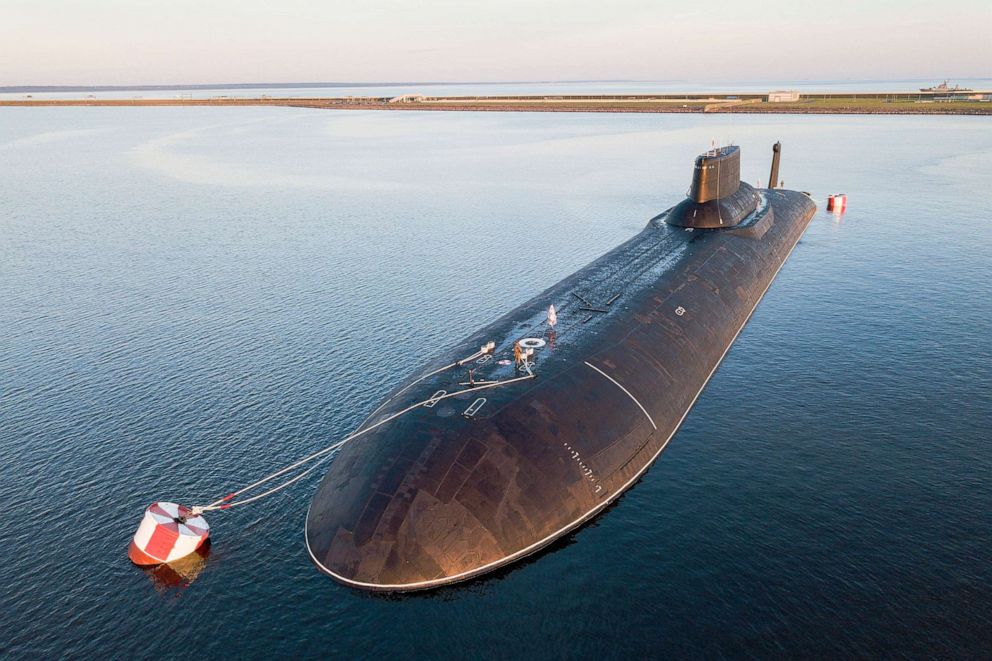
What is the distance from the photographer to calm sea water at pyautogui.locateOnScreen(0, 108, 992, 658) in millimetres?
20250

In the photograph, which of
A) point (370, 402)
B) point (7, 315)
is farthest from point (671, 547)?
point (7, 315)

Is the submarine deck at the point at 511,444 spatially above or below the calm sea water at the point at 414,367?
above

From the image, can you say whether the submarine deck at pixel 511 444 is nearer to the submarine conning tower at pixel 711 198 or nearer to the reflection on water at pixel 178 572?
the reflection on water at pixel 178 572

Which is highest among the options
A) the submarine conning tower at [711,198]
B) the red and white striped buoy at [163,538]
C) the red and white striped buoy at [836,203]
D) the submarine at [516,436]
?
the submarine conning tower at [711,198]

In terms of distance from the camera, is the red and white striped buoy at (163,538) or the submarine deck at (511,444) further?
the red and white striped buoy at (163,538)

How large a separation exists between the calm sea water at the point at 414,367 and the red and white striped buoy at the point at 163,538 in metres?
0.79

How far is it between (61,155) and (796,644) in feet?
511

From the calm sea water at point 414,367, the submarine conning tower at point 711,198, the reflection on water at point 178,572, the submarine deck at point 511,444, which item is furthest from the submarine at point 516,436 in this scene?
the submarine conning tower at point 711,198

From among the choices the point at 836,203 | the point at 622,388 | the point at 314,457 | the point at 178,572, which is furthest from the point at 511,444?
the point at 836,203

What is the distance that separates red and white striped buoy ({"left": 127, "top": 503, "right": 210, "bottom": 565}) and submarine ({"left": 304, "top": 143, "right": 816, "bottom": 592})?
4.41m

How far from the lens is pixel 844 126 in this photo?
16175cm

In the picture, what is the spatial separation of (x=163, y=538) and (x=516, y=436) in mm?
13261

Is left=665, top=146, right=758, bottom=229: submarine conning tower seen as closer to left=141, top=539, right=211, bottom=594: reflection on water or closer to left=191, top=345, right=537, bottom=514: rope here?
left=191, top=345, right=537, bottom=514: rope

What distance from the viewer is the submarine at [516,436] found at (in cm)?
2122
